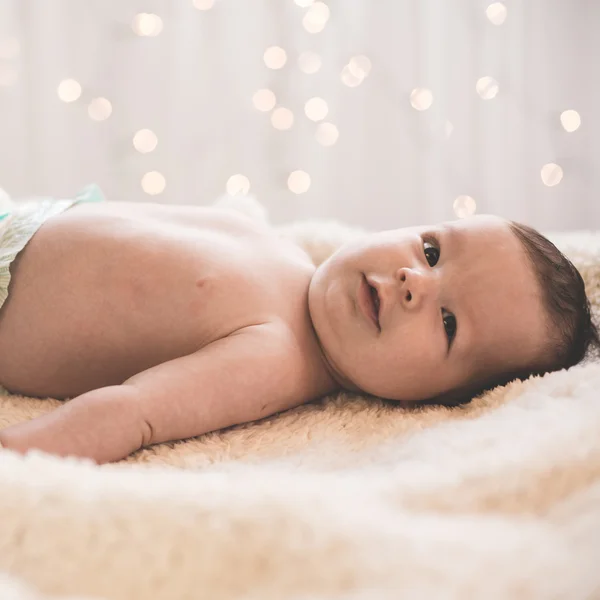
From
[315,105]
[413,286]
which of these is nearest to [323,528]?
[413,286]

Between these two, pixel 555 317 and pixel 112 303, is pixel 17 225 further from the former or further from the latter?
pixel 555 317

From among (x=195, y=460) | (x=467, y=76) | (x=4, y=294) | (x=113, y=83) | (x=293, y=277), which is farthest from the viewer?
(x=467, y=76)

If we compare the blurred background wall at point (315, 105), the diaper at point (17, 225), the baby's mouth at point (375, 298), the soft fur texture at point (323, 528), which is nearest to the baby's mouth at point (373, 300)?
the baby's mouth at point (375, 298)

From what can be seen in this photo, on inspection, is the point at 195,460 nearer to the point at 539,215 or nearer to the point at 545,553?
the point at 545,553

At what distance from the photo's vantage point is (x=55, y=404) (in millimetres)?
1037

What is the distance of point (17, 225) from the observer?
42.8 inches

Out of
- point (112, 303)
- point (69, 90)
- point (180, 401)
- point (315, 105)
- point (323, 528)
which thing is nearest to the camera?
point (323, 528)

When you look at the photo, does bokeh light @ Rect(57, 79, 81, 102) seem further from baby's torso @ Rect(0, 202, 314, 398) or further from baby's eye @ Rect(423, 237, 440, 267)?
baby's eye @ Rect(423, 237, 440, 267)

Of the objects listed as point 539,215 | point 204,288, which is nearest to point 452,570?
point 204,288

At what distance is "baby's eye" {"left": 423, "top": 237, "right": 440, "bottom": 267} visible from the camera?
112 centimetres

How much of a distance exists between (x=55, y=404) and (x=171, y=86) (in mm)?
1247

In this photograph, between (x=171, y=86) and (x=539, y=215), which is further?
(x=539, y=215)

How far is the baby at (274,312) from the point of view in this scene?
3.30ft

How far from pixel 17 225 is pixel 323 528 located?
80 cm
